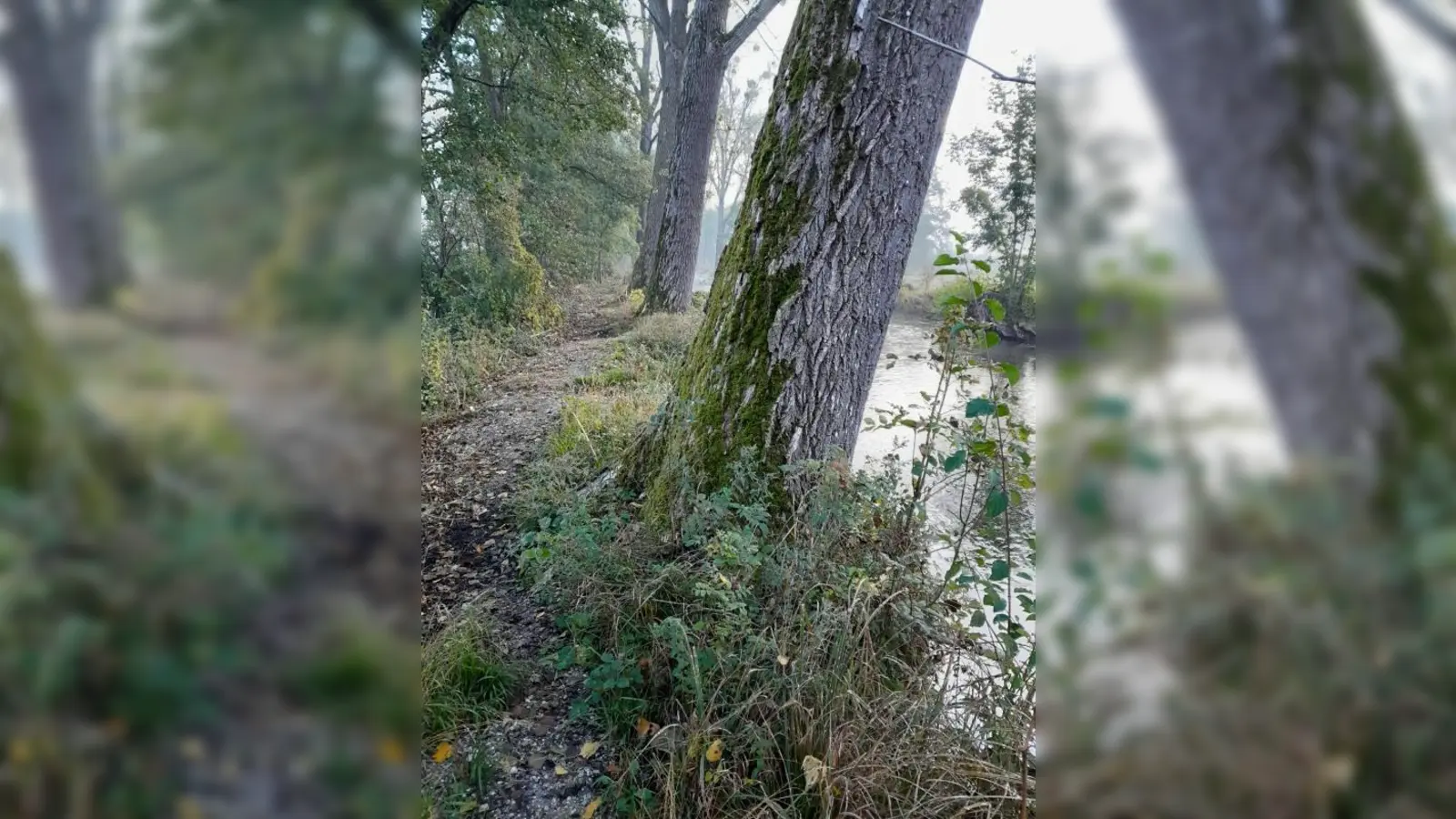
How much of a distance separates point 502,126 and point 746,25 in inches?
130

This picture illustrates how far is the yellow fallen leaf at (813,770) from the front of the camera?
61.7 inches

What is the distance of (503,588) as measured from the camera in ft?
8.89

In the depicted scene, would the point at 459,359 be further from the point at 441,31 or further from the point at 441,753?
the point at 441,753

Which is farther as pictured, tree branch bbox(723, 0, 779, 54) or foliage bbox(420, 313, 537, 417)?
tree branch bbox(723, 0, 779, 54)
